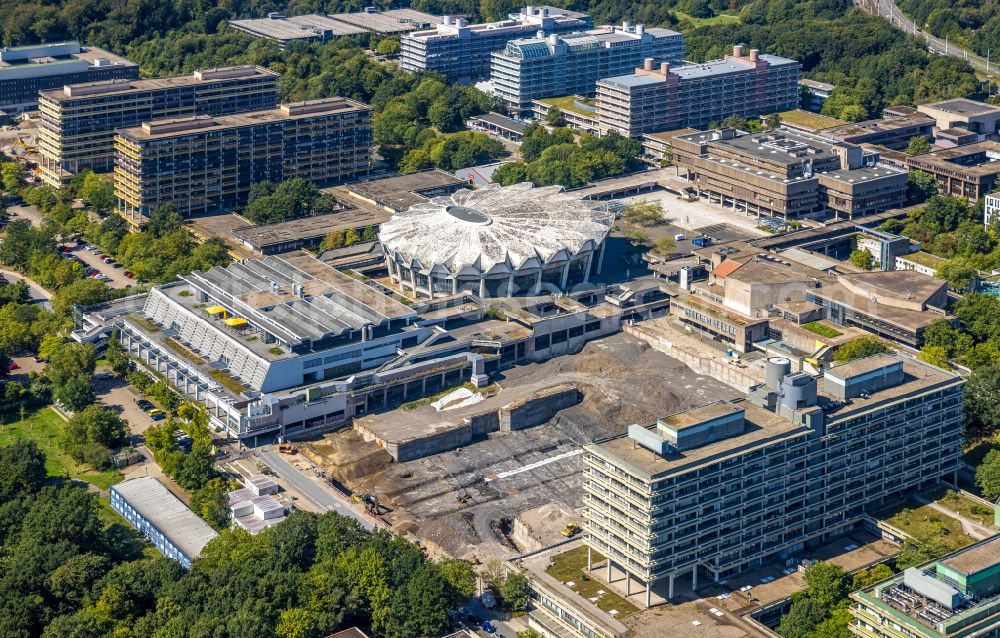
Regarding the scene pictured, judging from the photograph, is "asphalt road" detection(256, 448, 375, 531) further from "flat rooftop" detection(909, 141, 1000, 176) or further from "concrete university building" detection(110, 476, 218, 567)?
"flat rooftop" detection(909, 141, 1000, 176)

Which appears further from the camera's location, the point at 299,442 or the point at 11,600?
the point at 299,442

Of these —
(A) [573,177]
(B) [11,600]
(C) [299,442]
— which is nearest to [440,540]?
(C) [299,442]

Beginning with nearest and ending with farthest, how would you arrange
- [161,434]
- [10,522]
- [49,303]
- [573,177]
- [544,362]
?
[10,522]
[161,434]
[544,362]
[49,303]
[573,177]

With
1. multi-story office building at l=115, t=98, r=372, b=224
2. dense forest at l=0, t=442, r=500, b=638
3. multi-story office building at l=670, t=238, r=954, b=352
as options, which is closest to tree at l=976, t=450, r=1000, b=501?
multi-story office building at l=670, t=238, r=954, b=352

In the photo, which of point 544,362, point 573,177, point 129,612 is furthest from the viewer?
point 573,177

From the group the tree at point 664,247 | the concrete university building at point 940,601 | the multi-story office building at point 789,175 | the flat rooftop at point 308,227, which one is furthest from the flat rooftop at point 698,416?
the multi-story office building at point 789,175

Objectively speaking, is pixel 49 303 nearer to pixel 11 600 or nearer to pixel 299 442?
pixel 299 442

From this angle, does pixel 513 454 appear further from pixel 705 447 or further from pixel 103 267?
pixel 103 267

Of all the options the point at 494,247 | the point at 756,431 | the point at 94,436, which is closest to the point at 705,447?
the point at 756,431
